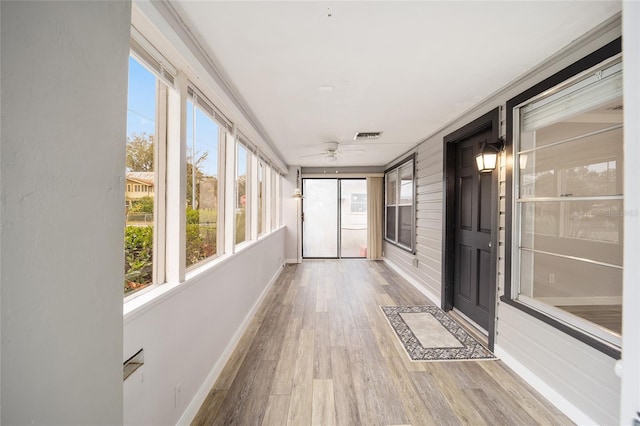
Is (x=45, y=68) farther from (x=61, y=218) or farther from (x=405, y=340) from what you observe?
(x=405, y=340)

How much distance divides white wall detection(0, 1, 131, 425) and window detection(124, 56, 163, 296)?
958 millimetres

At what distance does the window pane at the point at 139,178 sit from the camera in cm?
135

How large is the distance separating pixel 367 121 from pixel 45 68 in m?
3.22

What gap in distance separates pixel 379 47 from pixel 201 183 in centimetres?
163

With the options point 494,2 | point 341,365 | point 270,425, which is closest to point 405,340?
point 341,365

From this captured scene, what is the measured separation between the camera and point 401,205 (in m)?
5.71

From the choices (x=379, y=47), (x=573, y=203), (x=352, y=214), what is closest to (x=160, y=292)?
(x=379, y=47)

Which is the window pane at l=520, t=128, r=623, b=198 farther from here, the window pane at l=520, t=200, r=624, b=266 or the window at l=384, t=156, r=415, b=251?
the window at l=384, t=156, r=415, b=251

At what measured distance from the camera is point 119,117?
55cm

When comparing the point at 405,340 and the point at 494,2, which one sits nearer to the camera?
the point at 494,2

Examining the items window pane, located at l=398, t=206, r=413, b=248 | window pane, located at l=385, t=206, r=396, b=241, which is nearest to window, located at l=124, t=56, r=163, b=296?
window pane, located at l=398, t=206, r=413, b=248

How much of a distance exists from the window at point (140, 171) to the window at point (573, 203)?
2.66 m

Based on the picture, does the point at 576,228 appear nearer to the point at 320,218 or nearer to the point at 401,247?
the point at 401,247

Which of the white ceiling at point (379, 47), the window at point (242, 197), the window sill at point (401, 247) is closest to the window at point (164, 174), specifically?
the white ceiling at point (379, 47)
